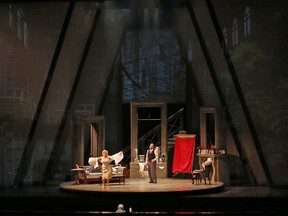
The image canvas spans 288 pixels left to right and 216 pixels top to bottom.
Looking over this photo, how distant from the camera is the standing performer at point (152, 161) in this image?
1316cm

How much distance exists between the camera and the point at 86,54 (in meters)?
15.1

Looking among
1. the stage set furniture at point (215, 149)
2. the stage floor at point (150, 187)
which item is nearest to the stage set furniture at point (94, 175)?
the stage floor at point (150, 187)

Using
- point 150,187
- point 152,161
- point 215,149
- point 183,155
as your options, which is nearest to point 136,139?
point 183,155

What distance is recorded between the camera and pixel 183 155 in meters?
14.3

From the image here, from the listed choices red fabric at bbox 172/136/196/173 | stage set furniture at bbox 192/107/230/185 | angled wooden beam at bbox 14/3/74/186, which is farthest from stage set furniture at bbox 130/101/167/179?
angled wooden beam at bbox 14/3/74/186

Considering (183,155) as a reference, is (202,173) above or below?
below

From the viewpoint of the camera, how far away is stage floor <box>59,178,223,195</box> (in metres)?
11.7

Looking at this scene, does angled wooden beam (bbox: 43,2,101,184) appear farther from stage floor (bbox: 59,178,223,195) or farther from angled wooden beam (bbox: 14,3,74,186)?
stage floor (bbox: 59,178,223,195)

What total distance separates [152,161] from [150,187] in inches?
37.0

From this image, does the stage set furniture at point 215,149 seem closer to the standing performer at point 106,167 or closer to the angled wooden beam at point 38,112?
the standing performer at point 106,167

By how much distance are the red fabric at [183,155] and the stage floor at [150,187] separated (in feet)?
1.91

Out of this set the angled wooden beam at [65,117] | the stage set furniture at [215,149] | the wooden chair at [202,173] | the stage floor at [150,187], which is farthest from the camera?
the angled wooden beam at [65,117]

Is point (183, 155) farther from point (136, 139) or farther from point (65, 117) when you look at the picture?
point (65, 117)

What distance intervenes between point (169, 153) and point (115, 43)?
11.0 feet
